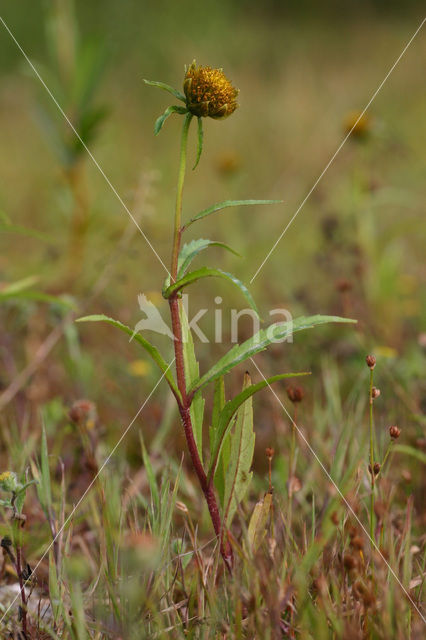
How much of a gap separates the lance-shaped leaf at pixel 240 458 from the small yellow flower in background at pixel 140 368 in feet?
2.51

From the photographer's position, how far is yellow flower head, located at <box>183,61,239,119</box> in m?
0.84

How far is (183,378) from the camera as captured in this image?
0.86 metres

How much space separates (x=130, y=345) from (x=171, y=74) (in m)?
4.15

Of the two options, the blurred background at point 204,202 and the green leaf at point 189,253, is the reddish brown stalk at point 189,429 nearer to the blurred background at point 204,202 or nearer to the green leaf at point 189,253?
the green leaf at point 189,253

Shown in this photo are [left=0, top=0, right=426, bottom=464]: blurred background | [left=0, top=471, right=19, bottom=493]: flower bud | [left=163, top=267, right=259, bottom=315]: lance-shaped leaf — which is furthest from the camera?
[left=0, top=0, right=426, bottom=464]: blurred background

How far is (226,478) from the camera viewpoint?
3.04ft

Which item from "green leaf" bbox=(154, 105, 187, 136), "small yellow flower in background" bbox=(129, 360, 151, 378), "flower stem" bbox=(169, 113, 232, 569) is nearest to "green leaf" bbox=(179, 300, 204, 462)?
"flower stem" bbox=(169, 113, 232, 569)

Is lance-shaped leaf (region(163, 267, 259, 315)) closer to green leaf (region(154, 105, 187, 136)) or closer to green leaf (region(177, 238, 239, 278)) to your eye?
green leaf (region(177, 238, 239, 278))

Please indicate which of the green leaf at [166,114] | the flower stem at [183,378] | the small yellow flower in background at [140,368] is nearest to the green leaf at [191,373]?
Answer: the flower stem at [183,378]

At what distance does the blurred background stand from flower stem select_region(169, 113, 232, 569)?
36cm

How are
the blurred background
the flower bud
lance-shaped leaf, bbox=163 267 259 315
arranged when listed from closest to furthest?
1. lance-shaped leaf, bbox=163 267 259 315
2. the flower bud
3. the blurred background

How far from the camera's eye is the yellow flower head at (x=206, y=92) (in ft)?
2.74

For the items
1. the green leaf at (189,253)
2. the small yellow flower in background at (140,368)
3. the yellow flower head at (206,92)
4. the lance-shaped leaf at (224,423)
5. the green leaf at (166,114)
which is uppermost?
the yellow flower head at (206,92)

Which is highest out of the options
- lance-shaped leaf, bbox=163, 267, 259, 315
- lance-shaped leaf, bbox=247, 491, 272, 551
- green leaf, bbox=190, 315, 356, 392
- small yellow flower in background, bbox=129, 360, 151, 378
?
lance-shaped leaf, bbox=163, 267, 259, 315
